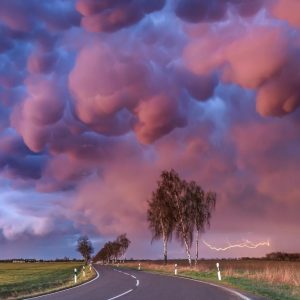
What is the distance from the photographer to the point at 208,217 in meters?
58.5

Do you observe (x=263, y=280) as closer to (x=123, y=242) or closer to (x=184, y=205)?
(x=184, y=205)

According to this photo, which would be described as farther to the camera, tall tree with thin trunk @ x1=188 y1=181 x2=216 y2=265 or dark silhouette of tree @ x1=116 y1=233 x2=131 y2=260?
dark silhouette of tree @ x1=116 y1=233 x2=131 y2=260

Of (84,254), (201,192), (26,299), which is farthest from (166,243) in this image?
(84,254)

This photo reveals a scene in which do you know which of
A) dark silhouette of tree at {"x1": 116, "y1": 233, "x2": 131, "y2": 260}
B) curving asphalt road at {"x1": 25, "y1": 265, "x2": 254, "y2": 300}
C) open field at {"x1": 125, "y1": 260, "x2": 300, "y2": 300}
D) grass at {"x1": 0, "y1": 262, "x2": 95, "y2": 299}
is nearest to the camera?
curving asphalt road at {"x1": 25, "y1": 265, "x2": 254, "y2": 300}

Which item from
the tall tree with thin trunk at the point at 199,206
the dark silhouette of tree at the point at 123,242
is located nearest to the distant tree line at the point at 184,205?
the tall tree with thin trunk at the point at 199,206

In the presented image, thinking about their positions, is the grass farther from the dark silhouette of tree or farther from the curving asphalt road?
the dark silhouette of tree

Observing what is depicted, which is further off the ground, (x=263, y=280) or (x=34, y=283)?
(x=34, y=283)

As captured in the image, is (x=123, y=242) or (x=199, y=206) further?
(x=123, y=242)

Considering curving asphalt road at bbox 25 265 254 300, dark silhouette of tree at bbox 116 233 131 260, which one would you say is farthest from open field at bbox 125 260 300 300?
dark silhouette of tree at bbox 116 233 131 260

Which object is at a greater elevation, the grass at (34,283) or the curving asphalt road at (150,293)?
the grass at (34,283)

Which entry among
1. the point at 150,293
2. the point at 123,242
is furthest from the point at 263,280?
the point at 123,242

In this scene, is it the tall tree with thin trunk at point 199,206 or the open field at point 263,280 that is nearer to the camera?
the open field at point 263,280

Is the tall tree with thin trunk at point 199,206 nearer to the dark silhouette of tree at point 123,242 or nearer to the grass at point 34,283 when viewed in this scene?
A: the grass at point 34,283

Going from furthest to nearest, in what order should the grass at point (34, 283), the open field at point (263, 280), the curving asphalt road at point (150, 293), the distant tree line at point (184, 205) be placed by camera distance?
the distant tree line at point (184, 205) < the grass at point (34, 283) < the open field at point (263, 280) < the curving asphalt road at point (150, 293)
